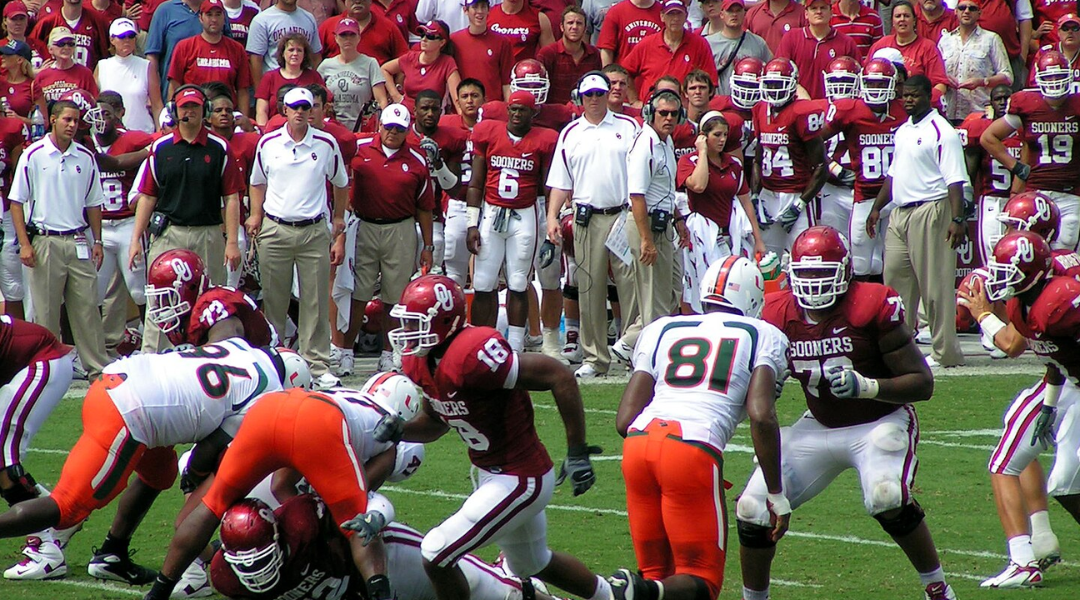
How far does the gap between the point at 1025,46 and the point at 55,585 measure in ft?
33.3

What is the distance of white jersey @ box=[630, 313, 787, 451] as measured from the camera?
522 cm

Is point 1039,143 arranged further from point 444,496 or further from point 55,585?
point 55,585

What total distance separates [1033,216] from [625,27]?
615cm

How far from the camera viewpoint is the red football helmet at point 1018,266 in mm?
5992

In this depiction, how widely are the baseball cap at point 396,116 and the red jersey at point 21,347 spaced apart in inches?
173

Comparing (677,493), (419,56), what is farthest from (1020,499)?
(419,56)

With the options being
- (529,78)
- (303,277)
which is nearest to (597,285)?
(529,78)

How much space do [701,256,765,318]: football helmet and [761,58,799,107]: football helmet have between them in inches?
240

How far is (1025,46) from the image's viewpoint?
1307 cm

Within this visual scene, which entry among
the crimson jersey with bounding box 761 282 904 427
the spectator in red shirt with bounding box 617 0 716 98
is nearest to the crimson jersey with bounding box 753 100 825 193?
the spectator in red shirt with bounding box 617 0 716 98

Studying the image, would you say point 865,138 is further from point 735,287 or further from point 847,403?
point 735,287

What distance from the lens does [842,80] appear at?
11.4 metres

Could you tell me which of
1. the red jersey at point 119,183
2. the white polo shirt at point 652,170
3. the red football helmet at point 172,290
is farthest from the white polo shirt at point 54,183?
the red football helmet at point 172,290

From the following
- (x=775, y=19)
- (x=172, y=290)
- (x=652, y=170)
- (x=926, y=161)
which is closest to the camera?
(x=172, y=290)
